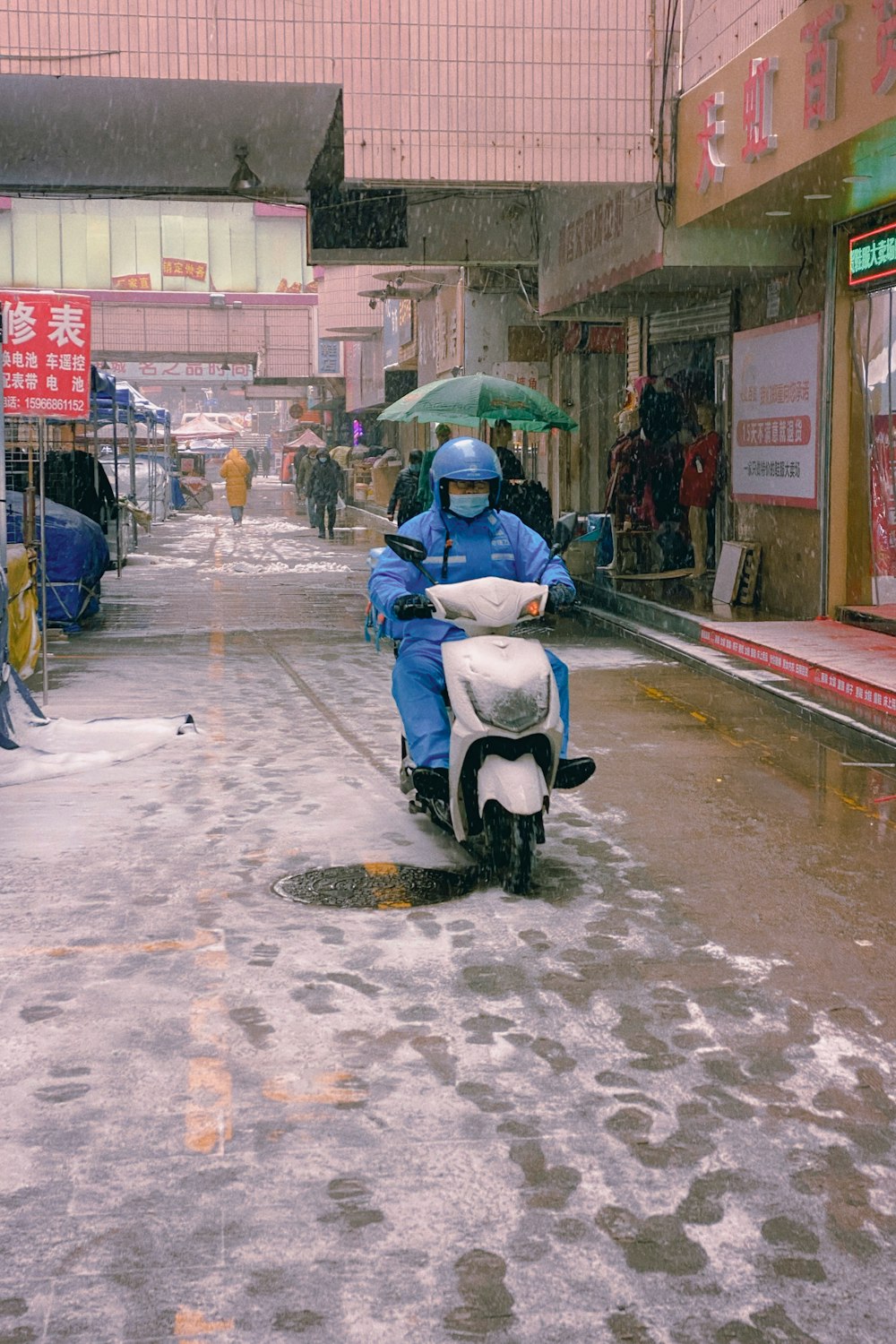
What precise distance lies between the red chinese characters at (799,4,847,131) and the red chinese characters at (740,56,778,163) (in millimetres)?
825

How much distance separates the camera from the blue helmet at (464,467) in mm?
7465

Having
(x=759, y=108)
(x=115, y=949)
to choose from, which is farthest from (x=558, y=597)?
(x=759, y=108)

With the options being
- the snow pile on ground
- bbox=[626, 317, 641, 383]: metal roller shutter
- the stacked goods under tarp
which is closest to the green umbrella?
bbox=[626, 317, 641, 383]: metal roller shutter

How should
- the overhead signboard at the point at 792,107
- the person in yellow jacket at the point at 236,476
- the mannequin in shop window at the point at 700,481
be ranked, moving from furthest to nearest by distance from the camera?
the person in yellow jacket at the point at 236,476, the mannequin in shop window at the point at 700,481, the overhead signboard at the point at 792,107

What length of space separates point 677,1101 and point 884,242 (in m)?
11.4

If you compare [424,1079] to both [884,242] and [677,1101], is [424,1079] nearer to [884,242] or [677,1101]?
[677,1101]

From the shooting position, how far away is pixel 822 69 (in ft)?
41.2

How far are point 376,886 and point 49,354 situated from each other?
10.7 m

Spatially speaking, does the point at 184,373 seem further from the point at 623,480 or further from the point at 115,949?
the point at 115,949

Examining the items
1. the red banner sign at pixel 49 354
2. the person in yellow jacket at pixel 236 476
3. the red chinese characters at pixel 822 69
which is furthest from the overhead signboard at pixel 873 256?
the person in yellow jacket at pixel 236 476

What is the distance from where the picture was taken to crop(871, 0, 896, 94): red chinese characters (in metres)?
11.3

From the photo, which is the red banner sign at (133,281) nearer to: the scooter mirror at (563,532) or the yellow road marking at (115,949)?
the scooter mirror at (563,532)

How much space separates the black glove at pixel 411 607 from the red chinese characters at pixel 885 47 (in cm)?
640

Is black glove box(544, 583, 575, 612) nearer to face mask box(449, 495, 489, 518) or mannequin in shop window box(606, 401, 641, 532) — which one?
face mask box(449, 495, 489, 518)
